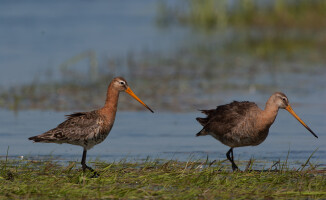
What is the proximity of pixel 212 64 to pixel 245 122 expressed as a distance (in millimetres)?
7737

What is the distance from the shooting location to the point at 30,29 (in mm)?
20547

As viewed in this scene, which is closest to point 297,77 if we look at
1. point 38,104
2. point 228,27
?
point 38,104

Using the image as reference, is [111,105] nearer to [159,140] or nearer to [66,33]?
[159,140]

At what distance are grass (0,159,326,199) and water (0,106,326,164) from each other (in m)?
1.31

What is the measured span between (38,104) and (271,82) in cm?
472

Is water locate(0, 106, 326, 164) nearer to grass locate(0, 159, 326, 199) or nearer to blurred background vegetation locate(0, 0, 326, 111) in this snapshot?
blurred background vegetation locate(0, 0, 326, 111)

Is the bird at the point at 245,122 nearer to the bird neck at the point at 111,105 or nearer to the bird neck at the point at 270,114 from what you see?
the bird neck at the point at 270,114

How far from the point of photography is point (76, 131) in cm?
777

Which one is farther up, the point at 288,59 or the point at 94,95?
the point at 288,59

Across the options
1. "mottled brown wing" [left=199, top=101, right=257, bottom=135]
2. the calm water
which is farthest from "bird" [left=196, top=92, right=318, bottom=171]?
the calm water

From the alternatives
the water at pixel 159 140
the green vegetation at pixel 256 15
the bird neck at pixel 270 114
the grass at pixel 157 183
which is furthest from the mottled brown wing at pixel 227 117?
the green vegetation at pixel 256 15

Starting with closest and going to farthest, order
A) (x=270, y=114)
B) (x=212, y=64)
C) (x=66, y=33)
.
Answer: (x=270, y=114)
(x=212, y=64)
(x=66, y=33)

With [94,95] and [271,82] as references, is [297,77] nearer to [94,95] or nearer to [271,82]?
[271,82]

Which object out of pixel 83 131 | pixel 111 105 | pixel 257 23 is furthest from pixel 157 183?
pixel 257 23
